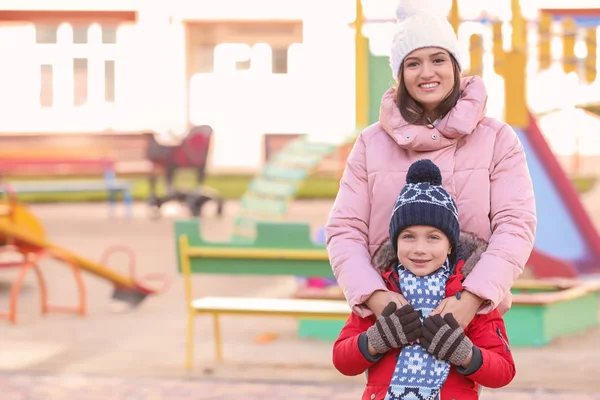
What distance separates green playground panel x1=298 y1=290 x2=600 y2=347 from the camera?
676cm

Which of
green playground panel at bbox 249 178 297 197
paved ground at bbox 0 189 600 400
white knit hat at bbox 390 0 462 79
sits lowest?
paved ground at bbox 0 189 600 400

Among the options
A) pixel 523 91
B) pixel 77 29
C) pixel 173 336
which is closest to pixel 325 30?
pixel 77 29

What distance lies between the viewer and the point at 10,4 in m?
25.0

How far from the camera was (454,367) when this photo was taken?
109 inches

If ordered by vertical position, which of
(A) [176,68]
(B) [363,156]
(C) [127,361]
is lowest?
(C) [127,361]

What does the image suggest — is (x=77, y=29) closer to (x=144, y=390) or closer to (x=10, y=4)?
(x=10, y=4)

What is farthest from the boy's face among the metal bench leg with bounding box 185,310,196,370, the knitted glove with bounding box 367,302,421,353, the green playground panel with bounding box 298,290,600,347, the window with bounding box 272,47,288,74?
the window with bounding box 272,47,288,74

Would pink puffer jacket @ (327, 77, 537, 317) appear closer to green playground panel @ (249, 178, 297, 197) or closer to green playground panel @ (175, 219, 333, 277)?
green playground panel @ (175, 219, 333, 277)

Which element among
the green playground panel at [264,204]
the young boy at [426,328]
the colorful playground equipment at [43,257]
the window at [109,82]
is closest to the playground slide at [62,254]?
the colorful playground equipment at [43,257]

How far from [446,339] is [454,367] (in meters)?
0.13

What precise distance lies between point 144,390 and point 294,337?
1.79m

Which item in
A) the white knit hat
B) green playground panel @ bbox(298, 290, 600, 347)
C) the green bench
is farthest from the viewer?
green playground panel @ bbox(298, 290, 600, 347)

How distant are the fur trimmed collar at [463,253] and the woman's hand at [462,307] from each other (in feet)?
0.33

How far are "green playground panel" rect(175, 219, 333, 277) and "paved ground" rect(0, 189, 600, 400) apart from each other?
1.72 feet
